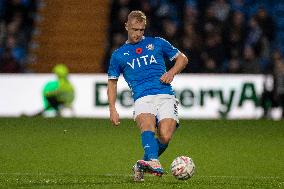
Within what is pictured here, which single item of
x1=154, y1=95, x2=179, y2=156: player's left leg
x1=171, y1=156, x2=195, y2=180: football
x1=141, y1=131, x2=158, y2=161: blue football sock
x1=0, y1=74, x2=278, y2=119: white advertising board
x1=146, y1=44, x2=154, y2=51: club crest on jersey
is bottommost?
x1=0, y1=74, x2=278, y2=119: white advertising board

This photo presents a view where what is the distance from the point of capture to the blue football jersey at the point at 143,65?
10219 mm

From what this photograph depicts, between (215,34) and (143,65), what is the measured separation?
1225 cm

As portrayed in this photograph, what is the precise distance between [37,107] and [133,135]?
5.63 m

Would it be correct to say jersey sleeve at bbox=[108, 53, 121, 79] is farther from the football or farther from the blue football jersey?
the football

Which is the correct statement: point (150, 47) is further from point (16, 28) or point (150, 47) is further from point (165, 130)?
point (16, 28)

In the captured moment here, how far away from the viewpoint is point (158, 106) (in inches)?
399

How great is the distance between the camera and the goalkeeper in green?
21.4 meters

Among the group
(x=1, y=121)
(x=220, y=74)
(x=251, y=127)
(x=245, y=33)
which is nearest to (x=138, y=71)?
(x=251, y=127)

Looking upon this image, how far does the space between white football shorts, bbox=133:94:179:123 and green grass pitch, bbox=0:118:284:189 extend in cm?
71

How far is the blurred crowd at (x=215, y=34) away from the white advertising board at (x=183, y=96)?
2.36 ft

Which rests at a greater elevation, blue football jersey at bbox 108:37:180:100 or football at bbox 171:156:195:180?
blue football jersey at bbox 108:37:180:100

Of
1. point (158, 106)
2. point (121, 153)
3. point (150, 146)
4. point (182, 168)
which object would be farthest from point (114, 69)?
point (121, 153)

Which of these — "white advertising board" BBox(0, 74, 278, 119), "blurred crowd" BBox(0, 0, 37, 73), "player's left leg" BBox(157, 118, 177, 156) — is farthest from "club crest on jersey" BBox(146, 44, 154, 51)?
"blurred crowd" BBox(0, 0, 37, 73)

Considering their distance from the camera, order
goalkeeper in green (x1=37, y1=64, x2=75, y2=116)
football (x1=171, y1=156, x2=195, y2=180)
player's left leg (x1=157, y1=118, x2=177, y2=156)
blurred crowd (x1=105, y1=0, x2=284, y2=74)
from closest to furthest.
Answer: football (x1=171, y1=156, x2=195, y2=180), player's left leg (x1=157, y1=118, x2=177, y2=156), goalkeeper in green (x1=37, y1=64, x2=75, y2=116), blurred crowd (x1=105, y1=0, x2=284, y2=74)
